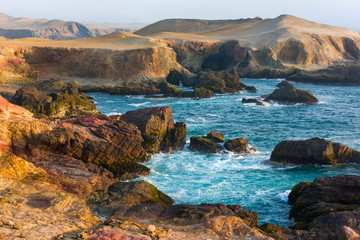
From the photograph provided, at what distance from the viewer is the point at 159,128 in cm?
2862

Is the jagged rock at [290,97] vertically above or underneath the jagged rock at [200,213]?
above

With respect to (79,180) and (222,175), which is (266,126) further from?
(79,180)

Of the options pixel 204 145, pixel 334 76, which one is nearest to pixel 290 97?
pixel 204 145

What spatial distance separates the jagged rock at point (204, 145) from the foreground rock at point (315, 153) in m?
5.04

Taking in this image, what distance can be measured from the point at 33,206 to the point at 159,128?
55.3 ft

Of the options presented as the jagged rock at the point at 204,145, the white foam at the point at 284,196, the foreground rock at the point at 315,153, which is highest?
the foreground rock at the point at 315,153

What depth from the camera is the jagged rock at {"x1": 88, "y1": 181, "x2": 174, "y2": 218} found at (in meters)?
14.0

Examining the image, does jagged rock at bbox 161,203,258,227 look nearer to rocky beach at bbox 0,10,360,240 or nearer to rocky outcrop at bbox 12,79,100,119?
rocky beach at bbox 0,10,360,240

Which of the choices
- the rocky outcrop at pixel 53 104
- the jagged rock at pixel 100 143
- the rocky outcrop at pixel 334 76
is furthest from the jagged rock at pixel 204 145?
the rocky outcrop at pixel 334 76

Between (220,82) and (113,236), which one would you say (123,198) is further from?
(220,82)

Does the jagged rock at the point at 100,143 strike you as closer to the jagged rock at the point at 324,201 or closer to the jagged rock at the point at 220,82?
the jagged rock at the point at 324,201

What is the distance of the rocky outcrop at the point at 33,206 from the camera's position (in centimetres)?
1044

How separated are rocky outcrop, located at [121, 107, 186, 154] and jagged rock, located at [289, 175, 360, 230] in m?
11.9

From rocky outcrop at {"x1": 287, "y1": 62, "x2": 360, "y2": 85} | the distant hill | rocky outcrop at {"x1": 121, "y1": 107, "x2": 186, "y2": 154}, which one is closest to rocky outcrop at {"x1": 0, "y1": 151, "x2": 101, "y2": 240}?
rocky outcrop at {"x1": 121, "y1": 107, "x2": 186, "y2": 154}
